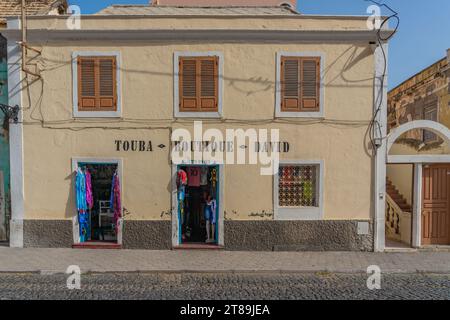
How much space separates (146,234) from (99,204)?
1707 mm

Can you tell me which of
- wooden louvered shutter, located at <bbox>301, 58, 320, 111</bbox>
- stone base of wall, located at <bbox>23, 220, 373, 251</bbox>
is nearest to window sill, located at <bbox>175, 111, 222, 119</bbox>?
wooden louvered shutter, located at <bbox>301, 58, 320, 111</bbox>

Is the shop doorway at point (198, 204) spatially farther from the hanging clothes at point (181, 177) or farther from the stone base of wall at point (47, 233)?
the stone base of wall at point (47, 233)

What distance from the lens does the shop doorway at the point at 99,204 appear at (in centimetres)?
777

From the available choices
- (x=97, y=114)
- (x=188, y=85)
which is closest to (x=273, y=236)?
(x=188, y=85)

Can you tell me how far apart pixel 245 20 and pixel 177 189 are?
4.97 metres

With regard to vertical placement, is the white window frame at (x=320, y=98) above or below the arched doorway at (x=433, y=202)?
above

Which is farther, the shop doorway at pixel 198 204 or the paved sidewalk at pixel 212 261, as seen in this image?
the shop doorway at pixel 198 204

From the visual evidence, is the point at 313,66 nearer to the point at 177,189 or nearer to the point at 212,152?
Result: the point at 212,152

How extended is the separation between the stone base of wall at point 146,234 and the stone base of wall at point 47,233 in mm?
1592

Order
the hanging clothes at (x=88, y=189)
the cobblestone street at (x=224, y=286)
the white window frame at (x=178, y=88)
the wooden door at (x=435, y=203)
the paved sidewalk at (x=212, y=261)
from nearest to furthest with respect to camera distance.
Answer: the cobblestone street at (x=224, y=286)
the paved sidewalk at (x=212, y=261)
the white window frame at (x=178, y=88)
the wooden door at (x=435, y=203)
the hanging clothes at (x=88, y=189)

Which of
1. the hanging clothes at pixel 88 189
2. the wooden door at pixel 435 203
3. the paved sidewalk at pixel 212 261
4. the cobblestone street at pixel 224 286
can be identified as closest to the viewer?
the cobblestone street at pixel 224 286

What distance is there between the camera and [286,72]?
7.73 meters

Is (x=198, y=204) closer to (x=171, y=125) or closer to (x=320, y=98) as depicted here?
(x=171, y=125)

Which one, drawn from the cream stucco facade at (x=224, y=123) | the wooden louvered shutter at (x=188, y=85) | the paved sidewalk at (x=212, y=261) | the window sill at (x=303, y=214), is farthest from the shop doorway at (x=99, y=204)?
the window sill at (x=303, y=214)
